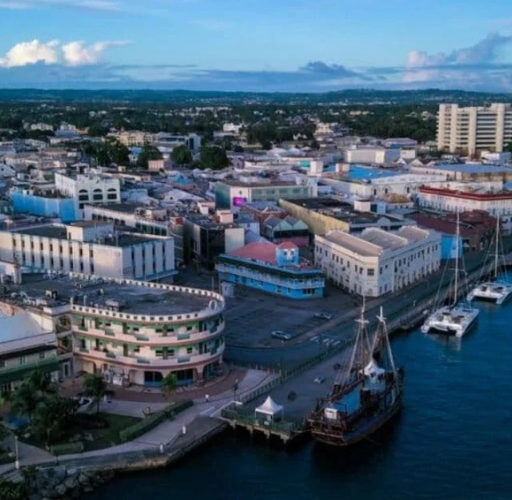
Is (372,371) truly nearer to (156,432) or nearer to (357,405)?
(357,405)

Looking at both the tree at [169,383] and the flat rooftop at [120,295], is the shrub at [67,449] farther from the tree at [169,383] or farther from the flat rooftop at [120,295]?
the flat rooftop at [120,295]

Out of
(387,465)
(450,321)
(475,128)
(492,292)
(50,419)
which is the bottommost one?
(492,292)

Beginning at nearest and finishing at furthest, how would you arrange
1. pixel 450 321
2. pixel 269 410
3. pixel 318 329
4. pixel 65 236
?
pixel 269 410
pixel 318 329
pixel 450 321
pixel 65 236

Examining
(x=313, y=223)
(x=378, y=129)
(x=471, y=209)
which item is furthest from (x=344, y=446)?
(x=378, y=129)

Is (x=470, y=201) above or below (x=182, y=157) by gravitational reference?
below

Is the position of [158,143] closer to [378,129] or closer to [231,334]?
[378,129]

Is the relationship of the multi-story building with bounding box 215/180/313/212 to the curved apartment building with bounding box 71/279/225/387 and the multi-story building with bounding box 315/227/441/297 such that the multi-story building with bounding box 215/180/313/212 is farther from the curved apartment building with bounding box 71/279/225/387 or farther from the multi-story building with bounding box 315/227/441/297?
the curved apartment building with bounding box 71/279/225/387

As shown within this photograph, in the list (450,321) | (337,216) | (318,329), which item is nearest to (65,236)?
(318,329)

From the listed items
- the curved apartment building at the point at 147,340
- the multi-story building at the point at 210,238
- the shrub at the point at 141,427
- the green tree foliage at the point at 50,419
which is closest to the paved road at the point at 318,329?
the curved apartment building at the point at 147,340
